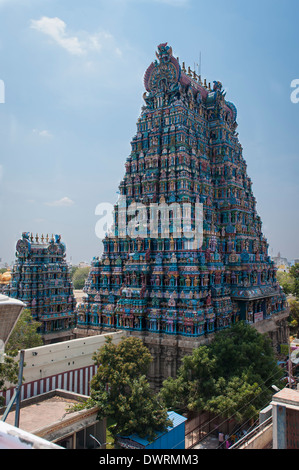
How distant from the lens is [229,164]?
138 ft

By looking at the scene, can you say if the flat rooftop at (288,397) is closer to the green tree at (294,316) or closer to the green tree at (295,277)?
the green tree at (294,316)

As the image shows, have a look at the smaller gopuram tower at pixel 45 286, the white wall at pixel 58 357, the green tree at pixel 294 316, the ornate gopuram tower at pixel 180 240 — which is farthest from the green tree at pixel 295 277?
the white wall at pixel 58 357

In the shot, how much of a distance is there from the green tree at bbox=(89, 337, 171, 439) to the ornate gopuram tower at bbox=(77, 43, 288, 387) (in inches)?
370

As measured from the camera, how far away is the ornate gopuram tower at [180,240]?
1278 inches

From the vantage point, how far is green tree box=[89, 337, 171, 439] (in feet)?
64.0

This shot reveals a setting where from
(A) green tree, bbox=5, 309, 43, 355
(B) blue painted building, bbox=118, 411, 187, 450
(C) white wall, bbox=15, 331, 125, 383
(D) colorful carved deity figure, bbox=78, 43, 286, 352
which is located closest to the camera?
(B) blue painted building, bbox=118, 411, 187, 450

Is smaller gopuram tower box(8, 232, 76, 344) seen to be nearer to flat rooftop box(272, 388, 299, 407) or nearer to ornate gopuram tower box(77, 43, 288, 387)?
ornate gopuram tower box(77, 43, 288, 387)

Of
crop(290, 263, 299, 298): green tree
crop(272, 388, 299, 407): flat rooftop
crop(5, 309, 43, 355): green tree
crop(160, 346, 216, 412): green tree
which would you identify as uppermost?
crop(290, 263, 299, 298): green tree

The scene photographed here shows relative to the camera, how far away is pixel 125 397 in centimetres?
2003

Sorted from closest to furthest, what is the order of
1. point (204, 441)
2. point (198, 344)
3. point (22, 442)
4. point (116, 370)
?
1. point (22, 442)
2. point (116, 370)
3. point (204, 441)
4. point (198, 344)

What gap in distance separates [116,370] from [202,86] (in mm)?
38169

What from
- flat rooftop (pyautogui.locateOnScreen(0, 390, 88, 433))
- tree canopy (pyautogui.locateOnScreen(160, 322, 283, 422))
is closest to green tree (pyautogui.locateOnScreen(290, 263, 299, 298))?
tree canopy (pyautogui.locateOnScreen(160, 322, 283, 422))
